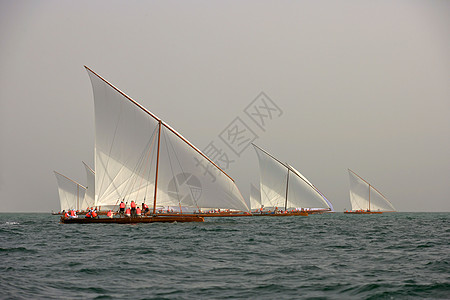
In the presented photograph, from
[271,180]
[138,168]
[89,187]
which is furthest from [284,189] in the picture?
[138,168]

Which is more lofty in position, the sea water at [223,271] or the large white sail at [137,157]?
the large white sail at [137,157]

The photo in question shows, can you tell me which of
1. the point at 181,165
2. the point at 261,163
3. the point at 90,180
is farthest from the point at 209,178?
the point at 90,180

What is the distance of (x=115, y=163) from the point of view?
159 feet

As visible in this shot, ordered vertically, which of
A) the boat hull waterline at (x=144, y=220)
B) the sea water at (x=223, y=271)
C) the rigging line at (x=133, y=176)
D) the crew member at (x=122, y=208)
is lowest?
A: the sea water at (x=223, y=271)

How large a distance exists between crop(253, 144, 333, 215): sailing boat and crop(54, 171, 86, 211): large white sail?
5536 centimetres

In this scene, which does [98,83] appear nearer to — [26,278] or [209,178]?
[209,178]

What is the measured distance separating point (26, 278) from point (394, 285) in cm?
1263

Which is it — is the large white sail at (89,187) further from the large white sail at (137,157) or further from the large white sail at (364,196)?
the large white sail at (364,196)

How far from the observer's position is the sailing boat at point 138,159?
47.5m

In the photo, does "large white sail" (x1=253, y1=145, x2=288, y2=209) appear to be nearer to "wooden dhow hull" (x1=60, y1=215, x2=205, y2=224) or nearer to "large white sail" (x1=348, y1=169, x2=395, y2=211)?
"wooden dhow hull" (x1=60, y1=215, x2=205, y2=224)

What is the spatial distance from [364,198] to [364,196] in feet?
2.41

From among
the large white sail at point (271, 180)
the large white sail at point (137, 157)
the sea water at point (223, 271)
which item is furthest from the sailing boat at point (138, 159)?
the large white sail at point (271, 180)

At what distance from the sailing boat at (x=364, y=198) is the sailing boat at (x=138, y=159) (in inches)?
4520

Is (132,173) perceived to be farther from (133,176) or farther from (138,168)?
(138,168)
